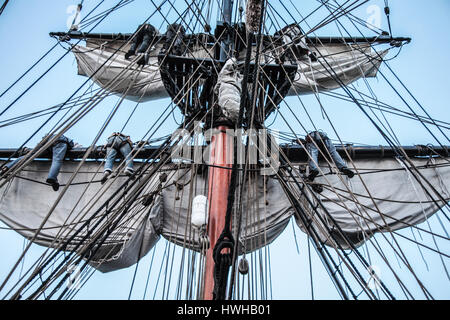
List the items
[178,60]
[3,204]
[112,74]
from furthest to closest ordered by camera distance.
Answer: [112,74] < [3,204] < [178,60]

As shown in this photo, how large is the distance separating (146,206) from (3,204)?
195 cm

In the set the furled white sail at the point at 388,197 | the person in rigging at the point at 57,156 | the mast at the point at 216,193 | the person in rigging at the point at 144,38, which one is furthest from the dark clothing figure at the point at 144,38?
the furled white sail at the point at 388,197

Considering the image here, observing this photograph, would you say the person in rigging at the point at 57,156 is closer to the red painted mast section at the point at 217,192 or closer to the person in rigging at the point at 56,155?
the person in rigging at the point at 56,155

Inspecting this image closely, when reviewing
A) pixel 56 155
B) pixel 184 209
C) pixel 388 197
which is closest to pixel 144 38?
pixel 56 155

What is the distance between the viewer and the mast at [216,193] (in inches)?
114

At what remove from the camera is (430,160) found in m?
5.27

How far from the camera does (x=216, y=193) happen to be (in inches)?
140

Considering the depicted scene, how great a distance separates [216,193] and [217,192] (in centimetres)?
1

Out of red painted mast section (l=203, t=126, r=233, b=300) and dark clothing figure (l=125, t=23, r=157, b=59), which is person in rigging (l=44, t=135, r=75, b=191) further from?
red painted mast section (l=203, t=126, r=233, b=300)

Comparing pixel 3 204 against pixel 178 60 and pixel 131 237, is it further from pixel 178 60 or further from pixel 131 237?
pixel 178 60

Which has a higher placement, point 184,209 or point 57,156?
point 57,156

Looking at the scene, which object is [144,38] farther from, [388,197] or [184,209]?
[388,197]
